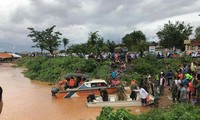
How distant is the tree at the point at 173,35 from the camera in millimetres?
58500

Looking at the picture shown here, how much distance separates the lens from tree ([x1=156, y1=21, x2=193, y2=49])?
58500 millimetres

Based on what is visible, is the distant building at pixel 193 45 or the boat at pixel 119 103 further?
the distant building at pixel 193 45

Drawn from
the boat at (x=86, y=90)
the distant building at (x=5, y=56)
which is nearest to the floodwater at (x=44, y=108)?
the boat at (x=86, y=90)

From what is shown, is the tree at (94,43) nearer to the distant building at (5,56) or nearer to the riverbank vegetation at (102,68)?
the riverbank vegetation at (102,68)

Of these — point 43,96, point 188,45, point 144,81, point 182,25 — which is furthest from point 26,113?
point 182,25

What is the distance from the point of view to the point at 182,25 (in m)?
61.0

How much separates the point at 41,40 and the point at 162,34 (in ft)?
75.6

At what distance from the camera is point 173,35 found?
58656mm

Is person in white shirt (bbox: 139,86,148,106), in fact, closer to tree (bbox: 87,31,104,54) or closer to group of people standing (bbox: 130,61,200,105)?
group of people standing (bbox: 130,61,200,105)

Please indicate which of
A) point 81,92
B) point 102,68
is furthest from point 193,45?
point 81,92

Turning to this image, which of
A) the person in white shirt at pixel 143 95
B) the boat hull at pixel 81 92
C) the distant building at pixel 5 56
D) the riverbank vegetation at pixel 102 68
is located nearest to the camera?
the person in white shirt at pixel 143 95

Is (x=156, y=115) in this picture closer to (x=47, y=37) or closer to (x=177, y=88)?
(x=177, y=88)

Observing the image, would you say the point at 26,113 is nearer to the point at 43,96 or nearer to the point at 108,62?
the point at 43,96

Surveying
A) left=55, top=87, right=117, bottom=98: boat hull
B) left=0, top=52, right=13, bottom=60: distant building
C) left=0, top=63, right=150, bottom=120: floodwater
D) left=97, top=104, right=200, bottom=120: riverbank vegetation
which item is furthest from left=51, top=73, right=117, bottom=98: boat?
left=0, top=52, right=13, bottom=60: distant building
